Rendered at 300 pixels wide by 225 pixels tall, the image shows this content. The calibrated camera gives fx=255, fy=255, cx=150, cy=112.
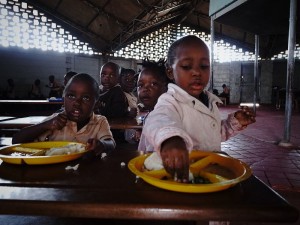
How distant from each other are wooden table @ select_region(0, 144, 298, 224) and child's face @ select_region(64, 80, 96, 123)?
98 centimetres

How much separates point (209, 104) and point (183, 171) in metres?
0.91

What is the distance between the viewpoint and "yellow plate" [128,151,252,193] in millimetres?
747

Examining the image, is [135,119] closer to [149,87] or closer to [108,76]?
[149,87]

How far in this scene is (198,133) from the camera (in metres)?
1.48

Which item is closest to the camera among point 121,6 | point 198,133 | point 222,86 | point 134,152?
point 134,152

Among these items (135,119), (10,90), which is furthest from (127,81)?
(10,90)

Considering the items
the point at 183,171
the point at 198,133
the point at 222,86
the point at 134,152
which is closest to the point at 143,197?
the point at 183,171

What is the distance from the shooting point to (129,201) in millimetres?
724

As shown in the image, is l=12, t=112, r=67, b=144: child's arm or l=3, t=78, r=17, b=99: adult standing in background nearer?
l=12, t=112, r=67, b=144: child's arm

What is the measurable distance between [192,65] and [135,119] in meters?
1.73

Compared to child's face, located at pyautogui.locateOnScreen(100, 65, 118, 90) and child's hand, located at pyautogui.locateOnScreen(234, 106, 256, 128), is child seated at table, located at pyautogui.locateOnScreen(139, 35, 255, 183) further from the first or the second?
child's face, located at pyautogui.locateOnScreen(100, 65, 118, 90)

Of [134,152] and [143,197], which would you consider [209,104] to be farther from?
[143,197]

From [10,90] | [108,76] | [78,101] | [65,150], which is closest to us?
[65,150]

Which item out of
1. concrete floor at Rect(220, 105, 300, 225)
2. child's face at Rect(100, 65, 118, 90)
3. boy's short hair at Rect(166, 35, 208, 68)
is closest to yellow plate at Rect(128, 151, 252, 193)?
boy's short hair at Rect(166, 35, 208, 68)
